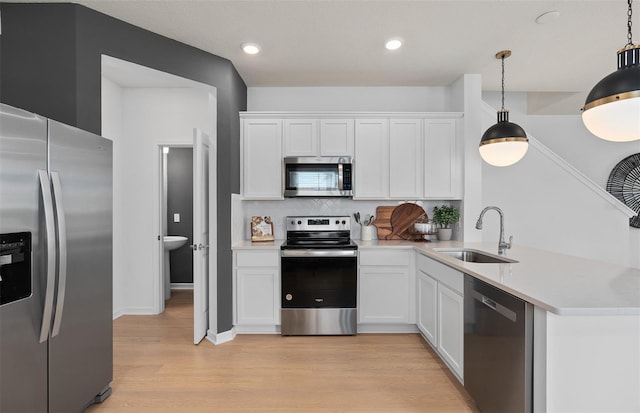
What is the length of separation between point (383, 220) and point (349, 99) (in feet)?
4.93

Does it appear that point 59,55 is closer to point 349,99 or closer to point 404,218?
point 349,99

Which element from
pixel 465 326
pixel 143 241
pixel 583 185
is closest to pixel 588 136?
pixel 583 185

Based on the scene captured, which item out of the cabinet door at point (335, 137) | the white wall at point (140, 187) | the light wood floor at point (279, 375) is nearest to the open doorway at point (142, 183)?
the white wall at point (140, 187)

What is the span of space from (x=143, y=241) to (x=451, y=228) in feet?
11.8

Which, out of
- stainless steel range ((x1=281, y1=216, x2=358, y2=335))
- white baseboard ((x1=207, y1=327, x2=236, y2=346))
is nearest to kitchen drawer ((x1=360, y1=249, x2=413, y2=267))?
stainless steel range ((x1=281, y1=216, x2=358, y2=335))

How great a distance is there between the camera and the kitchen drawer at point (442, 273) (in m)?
2.27

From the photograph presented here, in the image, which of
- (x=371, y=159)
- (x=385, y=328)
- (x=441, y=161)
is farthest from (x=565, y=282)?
(x=371, y=159)

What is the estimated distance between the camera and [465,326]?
2158mm

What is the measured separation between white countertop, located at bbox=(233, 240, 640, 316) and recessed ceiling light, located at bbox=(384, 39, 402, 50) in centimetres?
184

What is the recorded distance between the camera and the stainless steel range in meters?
3.22

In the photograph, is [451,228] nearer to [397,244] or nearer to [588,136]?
[397,244]

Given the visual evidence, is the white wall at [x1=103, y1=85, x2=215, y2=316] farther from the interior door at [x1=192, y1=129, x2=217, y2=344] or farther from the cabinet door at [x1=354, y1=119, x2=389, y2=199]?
the cabinet door at [x1=354, y1=119, x2=389, y2=199]

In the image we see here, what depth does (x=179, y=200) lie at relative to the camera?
5176mm

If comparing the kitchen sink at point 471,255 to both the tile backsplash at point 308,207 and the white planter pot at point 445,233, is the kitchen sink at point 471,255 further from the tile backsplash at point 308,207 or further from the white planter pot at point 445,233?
the tile backsplash at point 308,207
